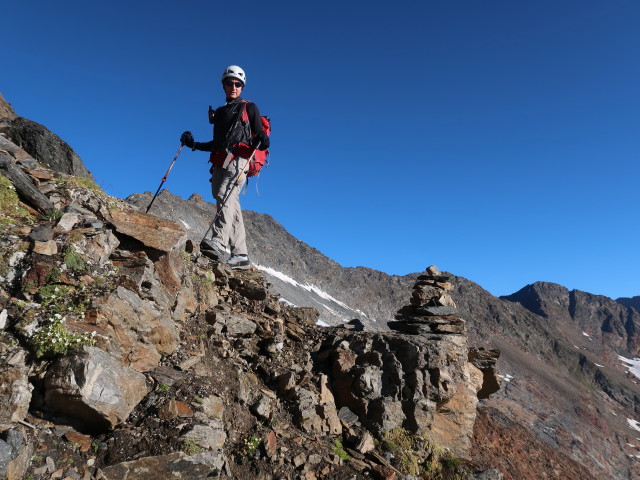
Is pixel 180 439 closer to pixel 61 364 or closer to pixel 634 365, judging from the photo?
pixel 61 364

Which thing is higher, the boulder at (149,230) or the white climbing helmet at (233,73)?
the white climbing helmet at (233,73)

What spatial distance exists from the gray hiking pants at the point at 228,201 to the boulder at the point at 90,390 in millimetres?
5501

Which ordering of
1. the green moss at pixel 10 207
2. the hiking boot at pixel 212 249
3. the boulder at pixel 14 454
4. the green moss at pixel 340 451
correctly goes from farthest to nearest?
the hiking boot at pixel 212 249 → the green moss at pixel 340 451 → the green moss at pixel 10 207 → the boulder at pixel 14 454

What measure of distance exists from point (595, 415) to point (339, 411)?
135280 mm

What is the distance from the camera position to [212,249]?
10.4 metres

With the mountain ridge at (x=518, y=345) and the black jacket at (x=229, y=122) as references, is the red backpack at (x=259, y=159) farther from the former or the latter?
the mountain ridge at (x=518, y=345)

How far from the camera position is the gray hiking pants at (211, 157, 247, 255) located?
33.1 ft

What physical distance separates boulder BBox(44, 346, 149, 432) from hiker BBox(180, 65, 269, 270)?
A: 551cm

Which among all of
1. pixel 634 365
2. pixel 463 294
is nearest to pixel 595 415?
pixel 463 294

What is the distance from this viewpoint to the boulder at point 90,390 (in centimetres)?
460

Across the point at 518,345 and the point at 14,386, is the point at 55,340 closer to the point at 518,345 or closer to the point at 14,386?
the point at 14,386

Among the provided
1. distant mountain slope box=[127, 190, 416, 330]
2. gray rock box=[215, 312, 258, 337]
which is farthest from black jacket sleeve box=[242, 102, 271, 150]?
distant mountain slope box=[127, 190, 416, 330]

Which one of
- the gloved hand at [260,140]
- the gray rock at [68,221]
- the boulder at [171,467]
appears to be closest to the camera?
the boulder at [171,467]

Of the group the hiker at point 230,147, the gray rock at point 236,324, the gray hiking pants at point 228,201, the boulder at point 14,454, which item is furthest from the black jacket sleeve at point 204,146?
the boulder at point 14,454
